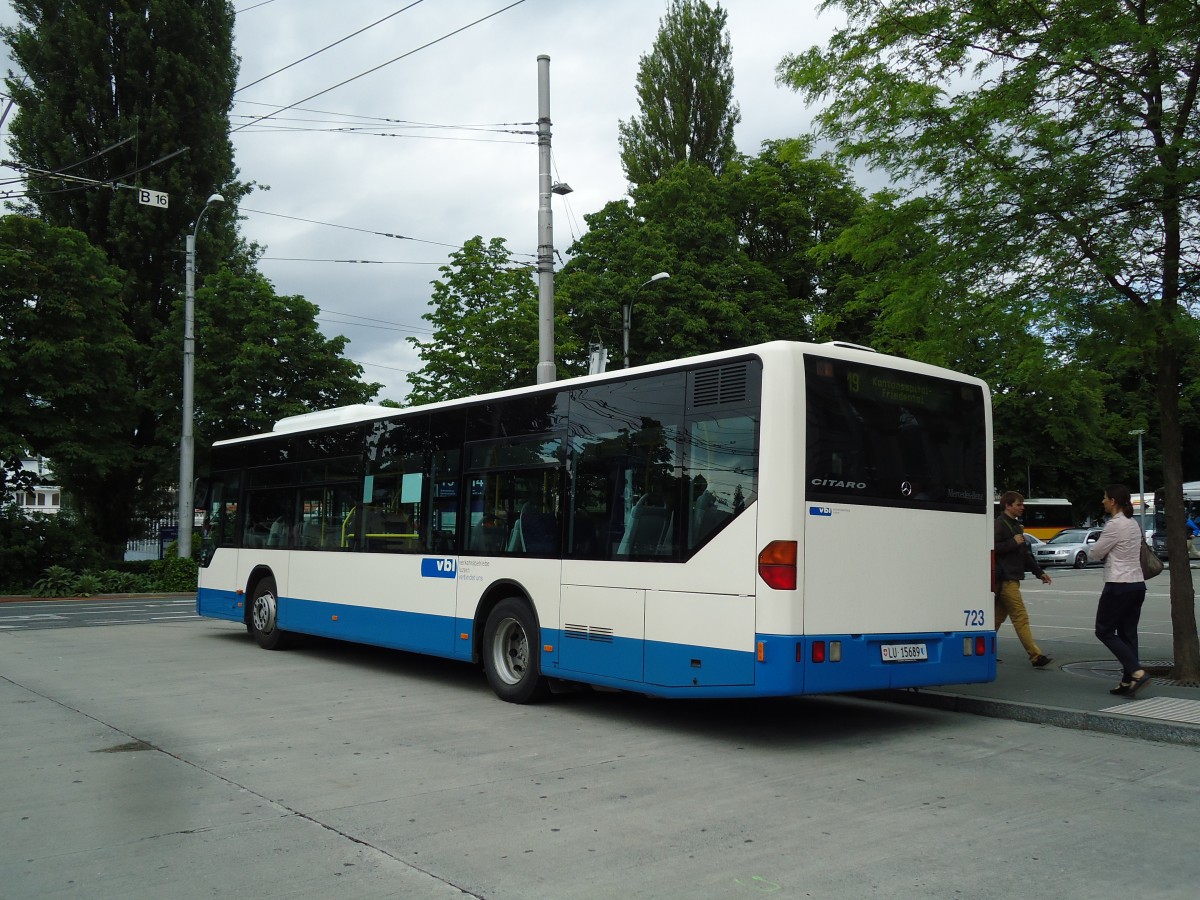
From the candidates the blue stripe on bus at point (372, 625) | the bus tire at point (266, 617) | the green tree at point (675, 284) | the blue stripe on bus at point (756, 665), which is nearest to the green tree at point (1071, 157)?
the blue stripe on bus at point (756, 665)

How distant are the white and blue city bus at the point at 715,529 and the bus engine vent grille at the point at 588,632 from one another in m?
0.02

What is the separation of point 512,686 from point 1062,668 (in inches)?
233

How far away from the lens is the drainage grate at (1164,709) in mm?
7973

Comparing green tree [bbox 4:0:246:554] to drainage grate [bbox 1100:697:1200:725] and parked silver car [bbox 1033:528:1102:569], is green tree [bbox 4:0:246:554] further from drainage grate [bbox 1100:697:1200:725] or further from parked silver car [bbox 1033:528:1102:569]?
parked silver car [bbox 1033:528:1102:569]

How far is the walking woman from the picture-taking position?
9047 millimetres

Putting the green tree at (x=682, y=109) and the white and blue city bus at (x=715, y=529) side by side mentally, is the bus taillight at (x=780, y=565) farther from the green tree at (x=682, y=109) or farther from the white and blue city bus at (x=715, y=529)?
the green tree at (x=682, y=109)

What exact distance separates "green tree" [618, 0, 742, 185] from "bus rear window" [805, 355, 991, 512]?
38387 mm

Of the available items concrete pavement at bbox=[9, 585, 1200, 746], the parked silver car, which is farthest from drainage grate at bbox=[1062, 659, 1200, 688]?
the parked silver car

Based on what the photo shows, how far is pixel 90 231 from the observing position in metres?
35.2

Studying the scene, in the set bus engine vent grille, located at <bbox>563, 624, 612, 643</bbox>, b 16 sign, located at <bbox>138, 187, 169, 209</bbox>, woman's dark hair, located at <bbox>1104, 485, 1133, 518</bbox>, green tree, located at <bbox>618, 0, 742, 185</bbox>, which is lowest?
bus engine vent grille, located at <bbox>563, 624, 612, 643</bbox>

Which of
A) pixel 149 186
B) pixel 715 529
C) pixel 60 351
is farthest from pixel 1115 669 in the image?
pixel 149 186

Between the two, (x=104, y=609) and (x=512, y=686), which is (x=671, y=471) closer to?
(x=512, y=686)

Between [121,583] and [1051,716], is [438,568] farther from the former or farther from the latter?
[121,583]

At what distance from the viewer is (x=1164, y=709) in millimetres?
8359
